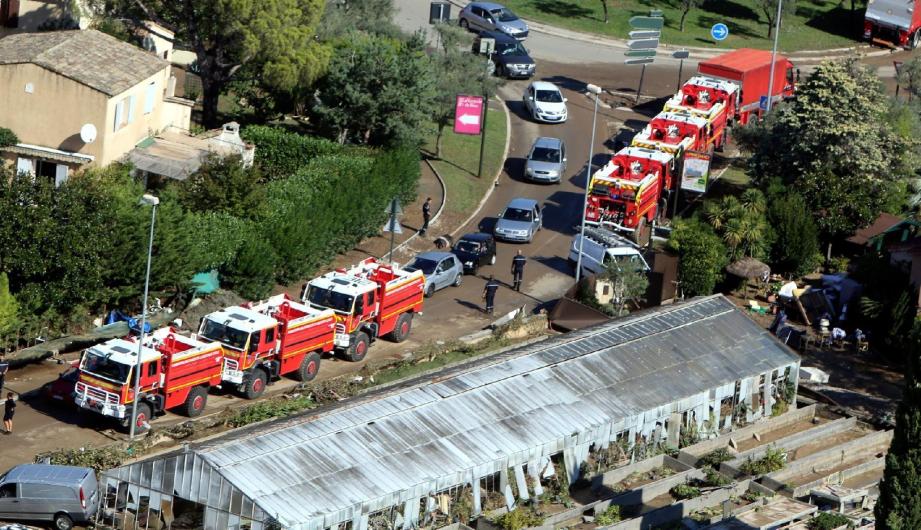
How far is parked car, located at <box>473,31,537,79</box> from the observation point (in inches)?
3364

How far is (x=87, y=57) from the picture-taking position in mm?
61812

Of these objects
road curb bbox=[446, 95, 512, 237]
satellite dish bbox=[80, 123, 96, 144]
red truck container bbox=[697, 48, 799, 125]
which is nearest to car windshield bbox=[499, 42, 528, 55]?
road curb bbox=[446, 95, 512, 237]

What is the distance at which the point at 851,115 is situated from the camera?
6850 cm

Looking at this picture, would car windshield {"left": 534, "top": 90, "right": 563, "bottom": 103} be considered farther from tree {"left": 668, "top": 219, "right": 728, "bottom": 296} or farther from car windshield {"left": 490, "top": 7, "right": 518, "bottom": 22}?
tree {"left": 668, "top": 219, "right": 728, "bottom": 296}

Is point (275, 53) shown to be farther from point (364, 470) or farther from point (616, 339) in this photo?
point (364, 470)

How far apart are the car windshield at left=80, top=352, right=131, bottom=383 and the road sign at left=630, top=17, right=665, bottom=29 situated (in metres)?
47.1

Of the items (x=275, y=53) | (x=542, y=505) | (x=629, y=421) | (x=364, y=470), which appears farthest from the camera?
(x=275, y=53)

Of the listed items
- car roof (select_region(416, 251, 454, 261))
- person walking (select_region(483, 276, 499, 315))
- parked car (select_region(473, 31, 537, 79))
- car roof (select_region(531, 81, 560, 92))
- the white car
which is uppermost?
parked car (select_region(473, 31, 537, 79))

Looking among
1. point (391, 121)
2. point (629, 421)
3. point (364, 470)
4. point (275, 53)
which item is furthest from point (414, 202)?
point (364, 470)

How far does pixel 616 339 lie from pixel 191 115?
91.0 feet

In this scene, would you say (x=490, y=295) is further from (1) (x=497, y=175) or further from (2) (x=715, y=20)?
(2) (x=715, y=20)

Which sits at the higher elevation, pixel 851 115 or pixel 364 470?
pixel 851 115

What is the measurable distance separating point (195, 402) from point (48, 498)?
825cm

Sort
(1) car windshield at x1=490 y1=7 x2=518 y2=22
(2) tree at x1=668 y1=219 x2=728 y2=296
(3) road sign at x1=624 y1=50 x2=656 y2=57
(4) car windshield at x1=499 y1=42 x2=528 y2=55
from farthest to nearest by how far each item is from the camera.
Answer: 1. (1) car windshield at x1=490 y1=7 x2=518 y2=22
2. (4) car windshield at x1=499 y1=42 x2=528 y2=55
3. (3) road sign at x1=624 y1=50 x2=656 y2=57
4. (2) tree at x1=668 y1=219 x2=728 y2=296
